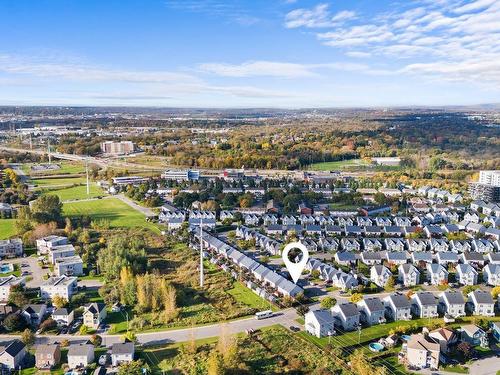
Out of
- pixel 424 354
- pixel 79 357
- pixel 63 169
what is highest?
pixel 63 169

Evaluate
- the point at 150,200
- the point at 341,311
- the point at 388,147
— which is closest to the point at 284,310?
the point at 341,311

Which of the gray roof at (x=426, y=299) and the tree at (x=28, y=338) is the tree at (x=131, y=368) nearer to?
the tree at (x=28, y=338)

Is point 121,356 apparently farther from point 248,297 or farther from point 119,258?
point 119,258

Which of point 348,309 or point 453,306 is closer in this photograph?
point 348,309

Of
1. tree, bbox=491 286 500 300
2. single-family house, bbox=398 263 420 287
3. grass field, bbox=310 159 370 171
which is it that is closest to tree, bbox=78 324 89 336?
single-family house, bbox=398 263 420 287

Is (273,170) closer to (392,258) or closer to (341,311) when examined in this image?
(392,258)

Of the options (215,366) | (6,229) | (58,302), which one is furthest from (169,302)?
(6,229)
